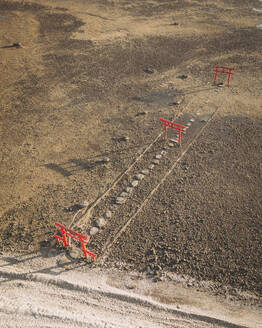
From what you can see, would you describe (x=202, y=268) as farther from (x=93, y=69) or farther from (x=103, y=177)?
(x=93, y=69)

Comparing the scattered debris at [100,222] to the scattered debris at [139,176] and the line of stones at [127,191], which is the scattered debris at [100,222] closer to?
the line of stones at [127,191]

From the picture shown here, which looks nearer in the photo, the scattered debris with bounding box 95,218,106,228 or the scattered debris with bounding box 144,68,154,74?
the scattered debris with bounding box 95,218,106,228

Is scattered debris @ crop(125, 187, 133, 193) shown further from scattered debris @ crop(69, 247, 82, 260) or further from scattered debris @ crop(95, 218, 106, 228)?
scattered debris @ crop(69, 247, 82, 260)

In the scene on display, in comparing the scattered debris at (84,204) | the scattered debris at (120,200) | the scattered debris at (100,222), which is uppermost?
the scattered debris at (120,200)

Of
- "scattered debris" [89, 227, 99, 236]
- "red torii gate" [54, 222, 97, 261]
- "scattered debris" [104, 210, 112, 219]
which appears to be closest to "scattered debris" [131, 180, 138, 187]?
"scattered debris" [104, 210, 112, 219]

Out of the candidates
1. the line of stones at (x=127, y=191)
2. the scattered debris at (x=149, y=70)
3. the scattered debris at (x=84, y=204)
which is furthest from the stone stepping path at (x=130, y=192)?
the scattered debris at (x=149, y=70)

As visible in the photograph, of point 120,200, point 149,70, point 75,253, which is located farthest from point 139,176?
point 149,70

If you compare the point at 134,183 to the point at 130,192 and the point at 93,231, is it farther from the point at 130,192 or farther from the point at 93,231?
the point at 93,231

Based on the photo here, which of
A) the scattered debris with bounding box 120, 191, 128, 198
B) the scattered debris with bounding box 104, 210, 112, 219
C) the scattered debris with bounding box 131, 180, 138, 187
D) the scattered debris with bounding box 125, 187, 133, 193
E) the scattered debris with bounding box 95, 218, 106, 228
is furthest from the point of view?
the scattered debris with bounding box 131, 180, 138, 187
